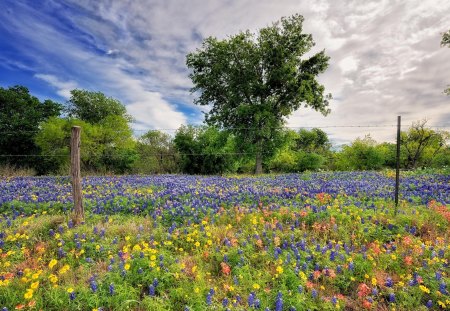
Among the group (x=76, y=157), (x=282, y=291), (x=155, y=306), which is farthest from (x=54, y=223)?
(x=282, y=291)

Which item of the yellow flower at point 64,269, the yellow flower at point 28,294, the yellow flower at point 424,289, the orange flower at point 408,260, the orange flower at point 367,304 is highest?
the orange flower at point 408,260

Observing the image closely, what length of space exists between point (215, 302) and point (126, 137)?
3816 centimetres

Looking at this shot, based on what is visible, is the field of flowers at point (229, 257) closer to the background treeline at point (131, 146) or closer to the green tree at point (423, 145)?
the background treeline at point (131, 146)

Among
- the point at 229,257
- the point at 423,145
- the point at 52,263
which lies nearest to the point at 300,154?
the point at 423,145

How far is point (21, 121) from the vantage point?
40.7 m

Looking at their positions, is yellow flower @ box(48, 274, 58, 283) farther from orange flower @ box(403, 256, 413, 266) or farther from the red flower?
orange flower @ box(403, 256, 413, 266)

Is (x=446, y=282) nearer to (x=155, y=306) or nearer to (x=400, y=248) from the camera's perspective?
(x=400, y=248)

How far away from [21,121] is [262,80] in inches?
1410

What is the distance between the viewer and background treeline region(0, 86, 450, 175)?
32.2m

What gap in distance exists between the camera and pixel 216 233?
6262mm

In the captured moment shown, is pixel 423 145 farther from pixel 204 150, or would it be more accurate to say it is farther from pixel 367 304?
pixel 367 304

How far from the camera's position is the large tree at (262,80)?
26.8 m

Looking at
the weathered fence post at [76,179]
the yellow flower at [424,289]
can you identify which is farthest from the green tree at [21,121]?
the yellow flower at [424,289]

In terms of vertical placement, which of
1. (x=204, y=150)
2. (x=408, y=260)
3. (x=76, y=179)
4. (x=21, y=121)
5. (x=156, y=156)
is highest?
(x=21, y=121)
